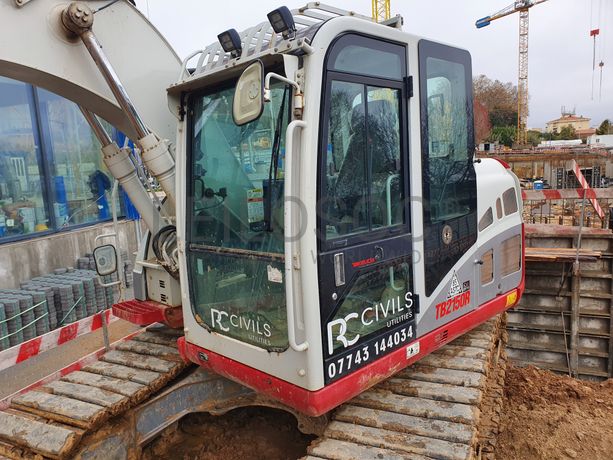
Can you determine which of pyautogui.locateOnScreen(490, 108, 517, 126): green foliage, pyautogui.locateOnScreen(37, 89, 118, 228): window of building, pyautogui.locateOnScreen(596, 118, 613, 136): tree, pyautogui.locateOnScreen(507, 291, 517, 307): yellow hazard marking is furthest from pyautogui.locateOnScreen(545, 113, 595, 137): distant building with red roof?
pyautogui.locateOnScreen(507, 291, 517, 307): yellow hazard marking

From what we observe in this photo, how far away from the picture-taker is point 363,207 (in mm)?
2781

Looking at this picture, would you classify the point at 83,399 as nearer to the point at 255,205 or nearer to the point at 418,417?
the point at 255,205

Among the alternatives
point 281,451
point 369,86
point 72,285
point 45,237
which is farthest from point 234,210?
point 45,237

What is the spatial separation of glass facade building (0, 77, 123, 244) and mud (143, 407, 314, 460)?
16.5 feet

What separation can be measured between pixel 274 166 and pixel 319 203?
355 mm

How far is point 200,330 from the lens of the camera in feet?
10.6

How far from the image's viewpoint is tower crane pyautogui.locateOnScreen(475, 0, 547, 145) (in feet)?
211

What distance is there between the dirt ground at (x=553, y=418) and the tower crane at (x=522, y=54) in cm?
6099

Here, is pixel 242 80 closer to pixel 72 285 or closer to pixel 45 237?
pixel 72 285

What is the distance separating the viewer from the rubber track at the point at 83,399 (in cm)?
293

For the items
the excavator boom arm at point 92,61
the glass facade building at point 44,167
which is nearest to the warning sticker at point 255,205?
the excavator boom arm at point 92,61

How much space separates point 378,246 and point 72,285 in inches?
234

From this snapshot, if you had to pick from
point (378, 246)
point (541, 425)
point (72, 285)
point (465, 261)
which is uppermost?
point (378, 246)

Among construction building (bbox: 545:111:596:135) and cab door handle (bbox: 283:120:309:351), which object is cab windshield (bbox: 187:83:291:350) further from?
construction building (bbox: 545:111:596:135)
